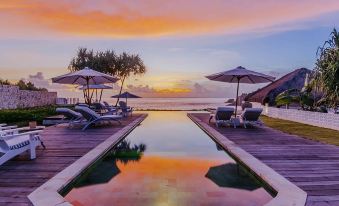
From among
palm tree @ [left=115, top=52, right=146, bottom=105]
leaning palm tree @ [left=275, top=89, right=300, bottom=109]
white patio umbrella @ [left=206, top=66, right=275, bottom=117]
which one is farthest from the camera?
palm tree @ [left=115, top=52, right=146, bottom=105]

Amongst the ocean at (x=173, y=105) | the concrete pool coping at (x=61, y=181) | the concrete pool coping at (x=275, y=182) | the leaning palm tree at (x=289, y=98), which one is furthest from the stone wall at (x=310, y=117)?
the ocean at (x=173, y=105)

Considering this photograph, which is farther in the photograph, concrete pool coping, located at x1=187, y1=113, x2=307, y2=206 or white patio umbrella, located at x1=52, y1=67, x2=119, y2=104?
white patio umbrella, located at x1=52, y1=67, x2=119, y2=104

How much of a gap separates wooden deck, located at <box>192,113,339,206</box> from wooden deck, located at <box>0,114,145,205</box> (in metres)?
3.81

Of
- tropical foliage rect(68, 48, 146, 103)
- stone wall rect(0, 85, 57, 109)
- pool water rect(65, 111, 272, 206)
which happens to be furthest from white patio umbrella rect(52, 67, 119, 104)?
tropical foliage rect(68, 48, 146, 103)

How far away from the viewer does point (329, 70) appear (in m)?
13.2

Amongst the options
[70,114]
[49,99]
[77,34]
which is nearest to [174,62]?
[77,34]

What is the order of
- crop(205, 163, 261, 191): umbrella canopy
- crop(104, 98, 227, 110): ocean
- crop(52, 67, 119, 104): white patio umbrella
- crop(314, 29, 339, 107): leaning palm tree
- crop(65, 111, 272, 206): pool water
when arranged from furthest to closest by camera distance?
crop(104, 98, 227, 110): ocean, crop(52, 67, 119, 104): white patio umbrella, crop(314, 29, 339, 107): leaning palm tree, crop(205, 163, 261, 191): umbrella canopy, crop(65, 111, 272, 206): pool water

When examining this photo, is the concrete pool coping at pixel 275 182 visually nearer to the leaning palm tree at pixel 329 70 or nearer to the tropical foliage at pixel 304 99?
the leaning palm tree at pixel 329 70

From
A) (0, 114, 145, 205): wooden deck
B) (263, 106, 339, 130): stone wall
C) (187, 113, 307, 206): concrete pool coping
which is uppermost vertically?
(263, 106, 339, 130): stone wall

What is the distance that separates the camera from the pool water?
4.76m

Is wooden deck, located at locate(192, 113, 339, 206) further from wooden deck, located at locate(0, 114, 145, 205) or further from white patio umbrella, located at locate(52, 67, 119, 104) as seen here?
white patio umbrella, located at locate(52, 67, 119, 104)

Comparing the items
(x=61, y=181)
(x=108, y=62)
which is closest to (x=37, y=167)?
(x=61, y=181)

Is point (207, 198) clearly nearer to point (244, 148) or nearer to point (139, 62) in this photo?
point (244, 148)

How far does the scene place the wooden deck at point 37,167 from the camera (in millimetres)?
4523
